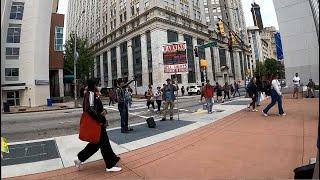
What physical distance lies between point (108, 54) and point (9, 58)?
34.1 m

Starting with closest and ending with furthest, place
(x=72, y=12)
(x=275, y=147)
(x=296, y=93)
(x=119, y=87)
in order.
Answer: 1. (x=275, y=147)
2. (x=119, y=87)
3. (x=296, y=93)
4. (x=72, y=12)

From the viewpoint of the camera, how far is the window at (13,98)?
133 ft

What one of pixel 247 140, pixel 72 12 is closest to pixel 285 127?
pixel 247 140

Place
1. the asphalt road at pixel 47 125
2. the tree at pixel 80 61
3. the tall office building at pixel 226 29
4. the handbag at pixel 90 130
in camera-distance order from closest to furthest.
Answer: the handbag at pixel 90 130
the asphalt road at pixel 47 125
the tree at pixel 80 61
the tall office building at pixel 226 29

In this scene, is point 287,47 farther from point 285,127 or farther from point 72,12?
point 72,12

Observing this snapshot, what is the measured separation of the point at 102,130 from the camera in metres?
6.05

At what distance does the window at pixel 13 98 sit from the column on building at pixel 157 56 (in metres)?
22.1

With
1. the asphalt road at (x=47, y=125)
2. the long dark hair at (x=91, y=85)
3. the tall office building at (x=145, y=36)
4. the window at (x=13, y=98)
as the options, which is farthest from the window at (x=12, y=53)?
the long dark hair at (x=91, y=85)

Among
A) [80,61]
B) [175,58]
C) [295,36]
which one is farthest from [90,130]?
[80,61]

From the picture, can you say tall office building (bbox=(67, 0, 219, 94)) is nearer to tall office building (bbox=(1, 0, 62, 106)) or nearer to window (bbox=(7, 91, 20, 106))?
tall office building (bbox=(1, 0, 62, 106))

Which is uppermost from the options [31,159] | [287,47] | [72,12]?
[72,12]

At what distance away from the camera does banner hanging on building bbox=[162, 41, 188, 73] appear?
1336 centimetres

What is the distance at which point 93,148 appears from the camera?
6.07m

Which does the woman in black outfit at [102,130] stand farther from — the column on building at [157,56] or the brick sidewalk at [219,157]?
the column on building at [157,56]
